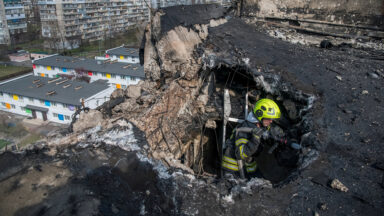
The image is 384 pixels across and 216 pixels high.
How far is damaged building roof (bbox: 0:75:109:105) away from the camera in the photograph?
1870 centimetres

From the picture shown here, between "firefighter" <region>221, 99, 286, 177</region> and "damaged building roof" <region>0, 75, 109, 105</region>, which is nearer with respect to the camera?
"firefighter" <region>221, 99, 286, 177</region>

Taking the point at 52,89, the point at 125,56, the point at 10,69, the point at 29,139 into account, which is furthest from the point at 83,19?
the point at 29,139

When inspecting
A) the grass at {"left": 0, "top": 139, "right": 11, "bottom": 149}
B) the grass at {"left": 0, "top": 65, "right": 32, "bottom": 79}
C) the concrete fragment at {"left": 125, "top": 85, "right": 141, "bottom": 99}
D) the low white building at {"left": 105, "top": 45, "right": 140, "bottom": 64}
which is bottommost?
the grass at {"left": 0, "top": 139, "right": 11, "bottom": 149}

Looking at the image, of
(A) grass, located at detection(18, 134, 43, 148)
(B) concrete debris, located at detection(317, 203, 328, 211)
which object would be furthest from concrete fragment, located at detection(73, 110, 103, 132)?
(A) grass, located at detection(18, 134, 43, 148)

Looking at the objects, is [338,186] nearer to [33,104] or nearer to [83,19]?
[33,104]

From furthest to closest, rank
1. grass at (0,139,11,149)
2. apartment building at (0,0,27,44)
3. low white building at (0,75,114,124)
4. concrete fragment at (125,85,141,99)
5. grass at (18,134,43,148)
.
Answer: apartment building at (0,0,27,44)
low white building at (0,75,114,124)
grass at (18,134,43,148)
grass at (0,139,11,149)
concrete fragment at (125,85,141,99)

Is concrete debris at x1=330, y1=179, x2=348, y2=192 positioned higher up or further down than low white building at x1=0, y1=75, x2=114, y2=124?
higher up

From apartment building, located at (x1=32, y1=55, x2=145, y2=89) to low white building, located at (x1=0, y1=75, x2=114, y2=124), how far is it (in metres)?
2.66

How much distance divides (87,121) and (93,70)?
2196cm

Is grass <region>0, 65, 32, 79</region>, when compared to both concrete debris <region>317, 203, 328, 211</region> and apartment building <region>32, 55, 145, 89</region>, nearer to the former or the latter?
apartment building <region>32, 55, 145, 89</region>

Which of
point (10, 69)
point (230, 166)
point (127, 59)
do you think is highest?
point (230, 166)

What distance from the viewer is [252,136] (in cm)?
378

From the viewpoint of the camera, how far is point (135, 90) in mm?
5270

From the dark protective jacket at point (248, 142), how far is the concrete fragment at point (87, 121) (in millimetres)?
2093
